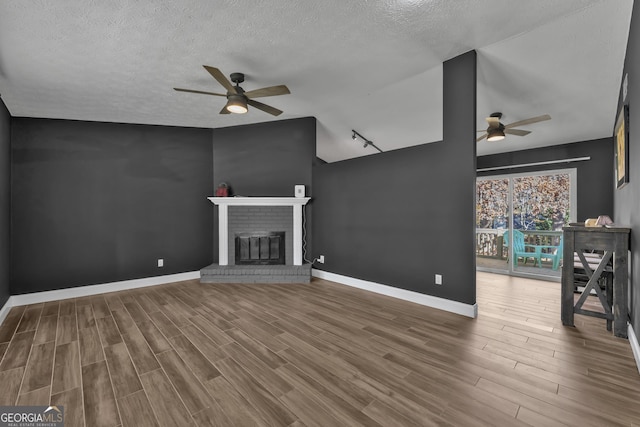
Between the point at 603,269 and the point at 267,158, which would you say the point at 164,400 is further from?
the point at 267,158

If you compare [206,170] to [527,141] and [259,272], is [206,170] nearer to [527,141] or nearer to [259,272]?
[259,272]

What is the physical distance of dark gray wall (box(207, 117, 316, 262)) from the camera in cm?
498

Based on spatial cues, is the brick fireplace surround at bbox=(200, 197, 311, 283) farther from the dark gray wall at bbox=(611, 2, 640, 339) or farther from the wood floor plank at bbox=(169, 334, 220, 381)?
the dark gray wall at bbox=(611, 2, 640, 339)

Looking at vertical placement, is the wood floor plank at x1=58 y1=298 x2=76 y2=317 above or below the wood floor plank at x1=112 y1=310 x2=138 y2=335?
below

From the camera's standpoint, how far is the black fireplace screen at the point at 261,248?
492 centimetres

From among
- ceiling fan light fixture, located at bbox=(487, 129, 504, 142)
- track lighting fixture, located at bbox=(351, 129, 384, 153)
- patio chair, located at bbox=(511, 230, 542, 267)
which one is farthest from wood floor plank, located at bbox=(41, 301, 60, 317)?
patio chair, located at bbox=(511, 230, 542, 267)

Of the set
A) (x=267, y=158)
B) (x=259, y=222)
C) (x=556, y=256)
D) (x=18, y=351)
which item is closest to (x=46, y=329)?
(x=18, y=351)

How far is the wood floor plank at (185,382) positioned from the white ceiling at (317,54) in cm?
271

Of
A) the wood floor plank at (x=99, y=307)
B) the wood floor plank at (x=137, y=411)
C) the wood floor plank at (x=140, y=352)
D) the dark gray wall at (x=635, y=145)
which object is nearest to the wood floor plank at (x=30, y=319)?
the wood floor plank at (x=99, y=307)

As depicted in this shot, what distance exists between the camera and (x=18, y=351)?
2.34 meters

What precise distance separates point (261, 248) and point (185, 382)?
10.2 feet

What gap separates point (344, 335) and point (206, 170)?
3862 mm

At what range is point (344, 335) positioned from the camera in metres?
2.55

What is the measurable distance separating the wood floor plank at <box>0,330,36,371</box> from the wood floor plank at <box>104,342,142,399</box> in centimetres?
58
